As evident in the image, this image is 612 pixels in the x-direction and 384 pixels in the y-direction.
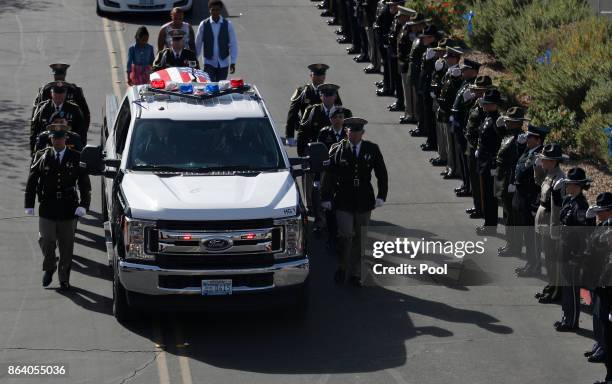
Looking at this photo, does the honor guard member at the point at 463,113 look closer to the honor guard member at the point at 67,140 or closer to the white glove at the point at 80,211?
the honor guard member at the point at 67,140

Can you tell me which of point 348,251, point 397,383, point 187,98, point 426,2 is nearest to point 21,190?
point 187,98

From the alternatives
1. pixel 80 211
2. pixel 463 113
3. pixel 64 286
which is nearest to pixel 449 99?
pixel 463 113

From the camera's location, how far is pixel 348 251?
16.9 meters

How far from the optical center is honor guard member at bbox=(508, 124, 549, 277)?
1709cm

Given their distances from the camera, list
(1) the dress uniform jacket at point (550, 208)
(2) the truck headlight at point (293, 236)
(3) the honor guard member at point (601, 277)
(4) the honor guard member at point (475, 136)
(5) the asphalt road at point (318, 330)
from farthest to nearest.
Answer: (4) the honor guard member at point (475, 136), (1) the dress uniform jacket at point (550, 208), (2) the truck headlight at point (293, 236), (5) the asphalt road at point (318, 330), (3) the honor guard member at point (601, 277)

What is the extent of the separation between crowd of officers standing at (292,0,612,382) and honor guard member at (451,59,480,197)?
0.6 inches

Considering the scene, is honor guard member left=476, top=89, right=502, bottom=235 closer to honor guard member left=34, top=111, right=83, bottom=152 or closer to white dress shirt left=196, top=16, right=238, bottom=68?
honor guard member left=34, top=111, right=83, bottom=152

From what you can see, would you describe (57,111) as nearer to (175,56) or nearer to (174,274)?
(175,56)

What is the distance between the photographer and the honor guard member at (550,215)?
16.0 metres

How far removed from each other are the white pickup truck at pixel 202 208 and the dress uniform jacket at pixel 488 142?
3370 millimetres

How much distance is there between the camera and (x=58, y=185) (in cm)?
1672

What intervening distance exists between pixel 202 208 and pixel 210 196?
12.1 inches

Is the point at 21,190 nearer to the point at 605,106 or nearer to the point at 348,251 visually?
the point at 348,251

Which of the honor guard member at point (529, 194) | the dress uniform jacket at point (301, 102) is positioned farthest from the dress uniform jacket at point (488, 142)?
the dress uniform jacket at point (301, 102)
